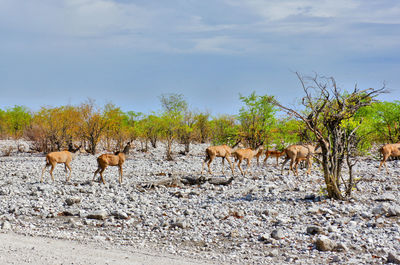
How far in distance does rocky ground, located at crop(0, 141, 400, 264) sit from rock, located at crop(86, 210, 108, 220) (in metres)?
0.02

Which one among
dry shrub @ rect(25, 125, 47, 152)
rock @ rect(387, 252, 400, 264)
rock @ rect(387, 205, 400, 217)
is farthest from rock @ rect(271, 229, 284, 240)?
dry shrub @ rect(25, 125, 47, 152)

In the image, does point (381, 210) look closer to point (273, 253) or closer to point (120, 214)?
point (273, 253)

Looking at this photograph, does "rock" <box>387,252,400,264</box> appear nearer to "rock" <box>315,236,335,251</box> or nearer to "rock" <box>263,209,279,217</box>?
"rock" <box>315,236,335,251</box>

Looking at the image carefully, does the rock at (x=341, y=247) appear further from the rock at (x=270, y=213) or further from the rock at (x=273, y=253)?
the rock at (x=270, y=213)

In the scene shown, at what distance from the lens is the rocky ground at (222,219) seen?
738cm

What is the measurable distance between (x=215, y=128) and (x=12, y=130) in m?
25.2

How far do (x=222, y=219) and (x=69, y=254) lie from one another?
3.67 metres

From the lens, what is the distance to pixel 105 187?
14.3m

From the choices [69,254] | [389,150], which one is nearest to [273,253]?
[69,254]

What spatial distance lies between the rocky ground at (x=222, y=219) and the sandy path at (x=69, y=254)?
Answer: 35 cm

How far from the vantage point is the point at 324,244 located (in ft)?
23.9

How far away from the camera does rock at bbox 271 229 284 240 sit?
8.09 meters

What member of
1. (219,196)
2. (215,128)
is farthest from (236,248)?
(215,128)

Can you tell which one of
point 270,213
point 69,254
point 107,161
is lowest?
point 69,254
